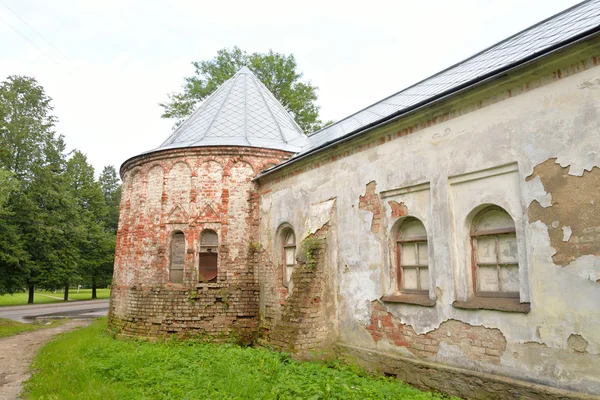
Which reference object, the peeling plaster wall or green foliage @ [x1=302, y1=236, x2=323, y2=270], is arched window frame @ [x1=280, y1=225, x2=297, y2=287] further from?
the peeling plaster wall

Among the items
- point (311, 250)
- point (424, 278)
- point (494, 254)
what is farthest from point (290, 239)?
point (494, 254)

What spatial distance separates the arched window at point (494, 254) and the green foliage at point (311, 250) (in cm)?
316

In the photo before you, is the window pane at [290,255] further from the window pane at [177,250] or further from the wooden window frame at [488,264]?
the wooden window frame at [488,264]

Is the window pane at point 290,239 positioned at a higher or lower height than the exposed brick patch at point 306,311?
higher

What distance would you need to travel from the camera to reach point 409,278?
724 cm

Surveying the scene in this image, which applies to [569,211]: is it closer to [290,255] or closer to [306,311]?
[306,311]

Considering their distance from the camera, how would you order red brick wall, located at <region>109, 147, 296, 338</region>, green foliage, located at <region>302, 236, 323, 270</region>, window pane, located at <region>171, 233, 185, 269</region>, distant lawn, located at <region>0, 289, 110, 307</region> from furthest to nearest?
distant lawn, located at <region>0, 289, 110, 307</region>, window pane, located at <region>171, 233, 185, 269</region>, red brick wall, located at <region>109, 147, 296, 338</region>, green foliage, located at <region>302, 236, 323, 270</region>

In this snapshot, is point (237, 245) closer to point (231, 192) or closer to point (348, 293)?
point (231, 192)

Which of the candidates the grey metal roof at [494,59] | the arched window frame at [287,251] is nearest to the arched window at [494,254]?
the grey metal roof at [494,59]

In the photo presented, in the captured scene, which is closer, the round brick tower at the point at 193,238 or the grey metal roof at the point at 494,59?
the grey metal roof at the point at 494,59

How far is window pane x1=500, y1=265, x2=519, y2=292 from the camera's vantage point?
5.70 m

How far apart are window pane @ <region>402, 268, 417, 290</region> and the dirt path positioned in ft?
22.2

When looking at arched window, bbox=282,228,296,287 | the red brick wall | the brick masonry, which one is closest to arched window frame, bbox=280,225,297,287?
arched window, bbox=282,228,296,287

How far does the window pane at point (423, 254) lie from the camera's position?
22.9 ft
